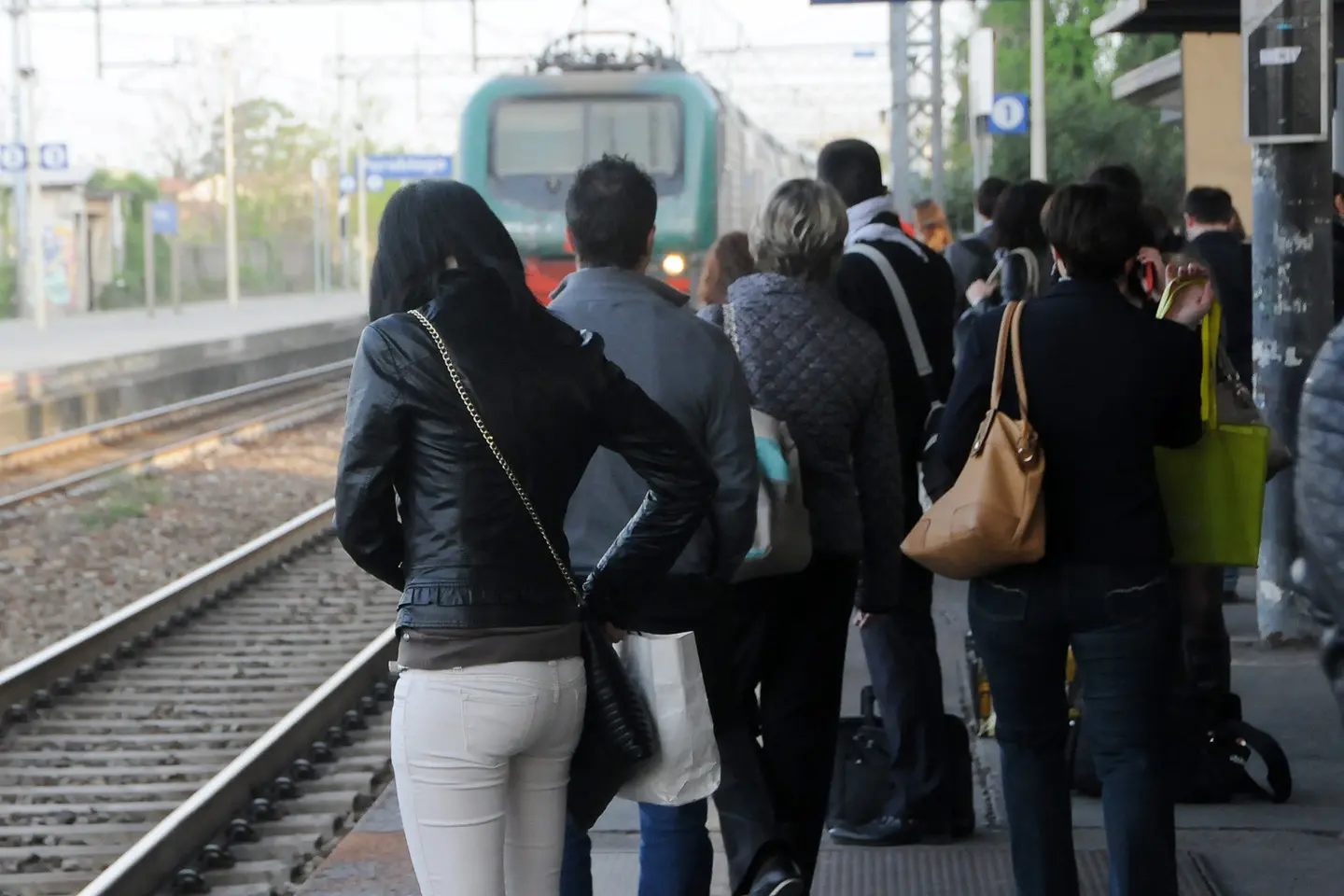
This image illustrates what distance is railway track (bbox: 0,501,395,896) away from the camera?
5.75 metres

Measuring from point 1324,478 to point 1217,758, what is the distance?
4142 mm

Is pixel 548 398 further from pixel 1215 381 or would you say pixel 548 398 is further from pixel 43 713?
pixel 43 713

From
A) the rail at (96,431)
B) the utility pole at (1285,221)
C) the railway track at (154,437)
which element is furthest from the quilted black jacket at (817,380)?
the railway track at (154,437)

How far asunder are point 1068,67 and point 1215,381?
47.5 metres

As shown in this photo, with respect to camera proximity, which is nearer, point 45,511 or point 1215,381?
point 1215,381

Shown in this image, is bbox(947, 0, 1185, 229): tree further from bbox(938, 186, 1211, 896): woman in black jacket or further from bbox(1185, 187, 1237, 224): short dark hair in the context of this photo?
bbox(938, 186, 1211, 896): woman in black jacket

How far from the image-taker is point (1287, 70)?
7527 millimetres

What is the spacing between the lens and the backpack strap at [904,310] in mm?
5168

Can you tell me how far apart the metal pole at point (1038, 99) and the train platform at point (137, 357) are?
33.0ft

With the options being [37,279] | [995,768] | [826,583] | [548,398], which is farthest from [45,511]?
[37,279]

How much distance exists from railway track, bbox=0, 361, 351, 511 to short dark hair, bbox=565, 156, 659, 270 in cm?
1062

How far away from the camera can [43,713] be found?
25.1ft

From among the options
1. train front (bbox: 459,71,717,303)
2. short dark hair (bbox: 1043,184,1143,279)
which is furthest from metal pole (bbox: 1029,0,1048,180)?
short dark hair (bbox: 1043,184,1143,279)

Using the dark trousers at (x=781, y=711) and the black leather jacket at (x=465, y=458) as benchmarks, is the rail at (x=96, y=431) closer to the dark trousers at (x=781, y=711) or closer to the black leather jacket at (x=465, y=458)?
the dark trousers at (x=781, y=711)
